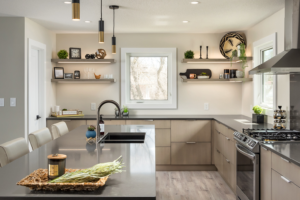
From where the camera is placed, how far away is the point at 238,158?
3.19 metres

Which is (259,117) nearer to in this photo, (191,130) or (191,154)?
(191,130)

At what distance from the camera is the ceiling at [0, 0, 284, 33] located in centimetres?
338

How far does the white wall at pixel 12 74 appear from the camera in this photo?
4004 mm

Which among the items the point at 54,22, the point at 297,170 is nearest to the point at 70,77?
the point at 54,22

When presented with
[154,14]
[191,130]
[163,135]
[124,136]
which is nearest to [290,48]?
[154,14]

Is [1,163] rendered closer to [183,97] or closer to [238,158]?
[238,158]

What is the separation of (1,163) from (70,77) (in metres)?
3.21

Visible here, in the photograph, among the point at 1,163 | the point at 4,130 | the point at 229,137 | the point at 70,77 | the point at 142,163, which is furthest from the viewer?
the point at 70,77

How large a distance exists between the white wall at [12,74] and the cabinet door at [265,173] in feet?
10.2

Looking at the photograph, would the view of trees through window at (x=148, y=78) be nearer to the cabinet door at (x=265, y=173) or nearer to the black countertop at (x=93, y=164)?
the black countertop at (x=93, y=164)

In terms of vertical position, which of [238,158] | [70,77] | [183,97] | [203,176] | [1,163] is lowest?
[203,176]

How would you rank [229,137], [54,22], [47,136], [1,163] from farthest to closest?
[54,22] < [229,137] < [47,136] < [1,163]

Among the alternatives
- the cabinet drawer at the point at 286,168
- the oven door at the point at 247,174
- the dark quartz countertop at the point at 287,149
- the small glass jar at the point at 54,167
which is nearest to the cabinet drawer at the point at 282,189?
the cabinet drawer at the point at 286,168

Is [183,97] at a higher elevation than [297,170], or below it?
higher
